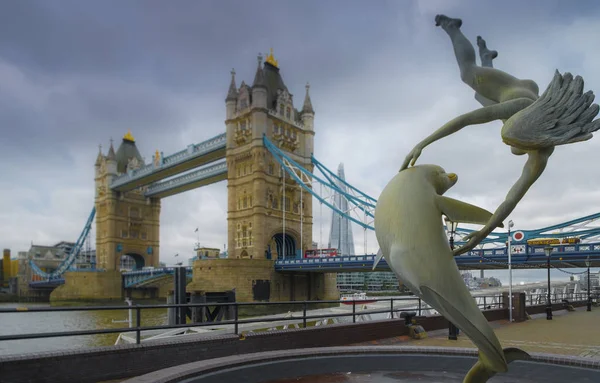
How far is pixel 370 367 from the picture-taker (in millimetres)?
6770

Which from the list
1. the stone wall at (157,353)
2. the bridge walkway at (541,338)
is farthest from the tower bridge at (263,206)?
the stone wall at (157,353)

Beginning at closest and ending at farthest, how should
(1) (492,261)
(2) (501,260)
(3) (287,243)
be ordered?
1. (1) (492,261)
2. (2) (501,260)
3. (3) (287,243)

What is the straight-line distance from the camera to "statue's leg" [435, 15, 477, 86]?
4.89 m

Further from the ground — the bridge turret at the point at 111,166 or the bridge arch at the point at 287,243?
the bridge turret at the point at 111,166

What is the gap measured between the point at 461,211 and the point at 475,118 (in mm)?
994

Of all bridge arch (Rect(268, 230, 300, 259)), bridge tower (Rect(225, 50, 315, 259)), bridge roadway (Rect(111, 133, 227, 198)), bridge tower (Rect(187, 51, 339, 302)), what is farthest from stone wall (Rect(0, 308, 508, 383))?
bridge roadway (Rect(111, 133, 227, 198))

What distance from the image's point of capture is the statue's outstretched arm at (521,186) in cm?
433

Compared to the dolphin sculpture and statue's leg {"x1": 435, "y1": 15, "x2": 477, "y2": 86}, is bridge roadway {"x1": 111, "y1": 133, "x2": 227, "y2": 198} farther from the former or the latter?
the dolphin sculpture

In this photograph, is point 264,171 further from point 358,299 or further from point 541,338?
point 541,338

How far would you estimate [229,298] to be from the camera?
13.7m

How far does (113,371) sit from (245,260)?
33071 mm

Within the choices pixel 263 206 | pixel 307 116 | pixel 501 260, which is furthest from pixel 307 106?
pixel 501 260

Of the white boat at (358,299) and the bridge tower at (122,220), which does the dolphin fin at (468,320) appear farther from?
the bridge tower at (122,220)

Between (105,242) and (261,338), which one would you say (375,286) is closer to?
(105,242)
